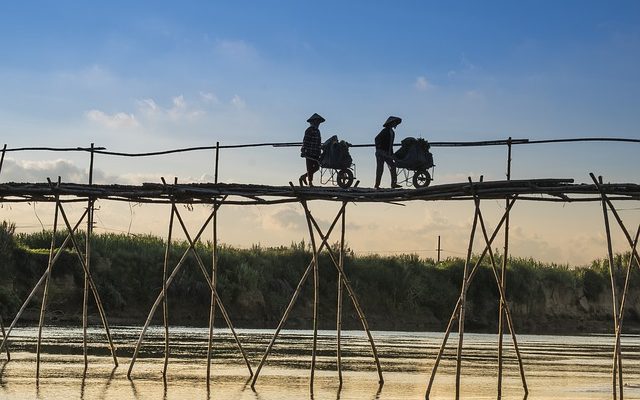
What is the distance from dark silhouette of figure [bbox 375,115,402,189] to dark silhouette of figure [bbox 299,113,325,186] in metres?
0.98

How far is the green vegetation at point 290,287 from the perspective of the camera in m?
38.0

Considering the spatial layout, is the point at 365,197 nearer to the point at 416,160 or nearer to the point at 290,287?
the point at 416,160

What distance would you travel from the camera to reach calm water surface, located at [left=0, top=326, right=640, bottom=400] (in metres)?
18.1

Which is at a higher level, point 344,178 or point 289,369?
point 344,178

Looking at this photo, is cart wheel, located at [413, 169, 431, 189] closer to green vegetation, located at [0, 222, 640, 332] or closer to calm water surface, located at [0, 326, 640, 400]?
calm water surface, located at [0, 326, 640, 400]

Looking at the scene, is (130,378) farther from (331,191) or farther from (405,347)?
(405,347)

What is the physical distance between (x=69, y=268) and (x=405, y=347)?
12588mm

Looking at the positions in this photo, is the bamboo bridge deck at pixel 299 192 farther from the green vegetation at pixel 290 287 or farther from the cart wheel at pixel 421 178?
the green vegetation at pixel 290 287

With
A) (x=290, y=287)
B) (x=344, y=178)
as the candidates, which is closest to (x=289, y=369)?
(x=344, y=178)

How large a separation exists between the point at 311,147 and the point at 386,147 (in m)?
1.22

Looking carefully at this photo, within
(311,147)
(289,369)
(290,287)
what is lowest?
(289,369)

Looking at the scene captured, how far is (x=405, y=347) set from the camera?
3036cm

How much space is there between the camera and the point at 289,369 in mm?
22641

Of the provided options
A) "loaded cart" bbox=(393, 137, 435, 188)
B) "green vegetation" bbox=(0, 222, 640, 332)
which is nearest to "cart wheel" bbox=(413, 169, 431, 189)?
"loaded cart" bbox=(393, 137, 435, 188)
